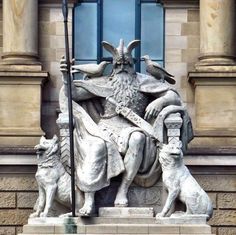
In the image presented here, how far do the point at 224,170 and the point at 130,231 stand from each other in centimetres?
487

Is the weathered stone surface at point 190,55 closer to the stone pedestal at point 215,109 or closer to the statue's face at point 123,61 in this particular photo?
the stone pedestal at point 215,109

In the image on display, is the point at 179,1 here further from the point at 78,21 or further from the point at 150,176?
the point at 150,176

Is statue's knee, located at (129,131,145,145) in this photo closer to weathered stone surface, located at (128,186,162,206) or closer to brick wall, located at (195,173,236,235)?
weathered stone surface, located at (128,186,162,206)

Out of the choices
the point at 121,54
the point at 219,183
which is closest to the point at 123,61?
the point at 121,54

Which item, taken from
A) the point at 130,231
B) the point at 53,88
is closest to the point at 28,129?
the point at 53,88

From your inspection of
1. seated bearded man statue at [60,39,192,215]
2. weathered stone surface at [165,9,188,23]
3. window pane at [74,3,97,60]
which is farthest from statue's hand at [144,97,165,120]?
window pane at [74,3,97,60]

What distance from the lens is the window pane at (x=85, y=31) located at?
31.0 meters

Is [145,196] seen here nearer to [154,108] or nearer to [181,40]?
[154,108]

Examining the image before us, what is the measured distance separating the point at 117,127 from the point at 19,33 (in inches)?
179

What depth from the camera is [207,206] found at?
25.6m

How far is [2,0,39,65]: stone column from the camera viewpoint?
30078 mm

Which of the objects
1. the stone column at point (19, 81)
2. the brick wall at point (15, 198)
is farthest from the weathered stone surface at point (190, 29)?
the brick wall at point (15, 198)

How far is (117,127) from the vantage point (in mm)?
26203

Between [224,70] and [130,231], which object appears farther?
[224,70]
